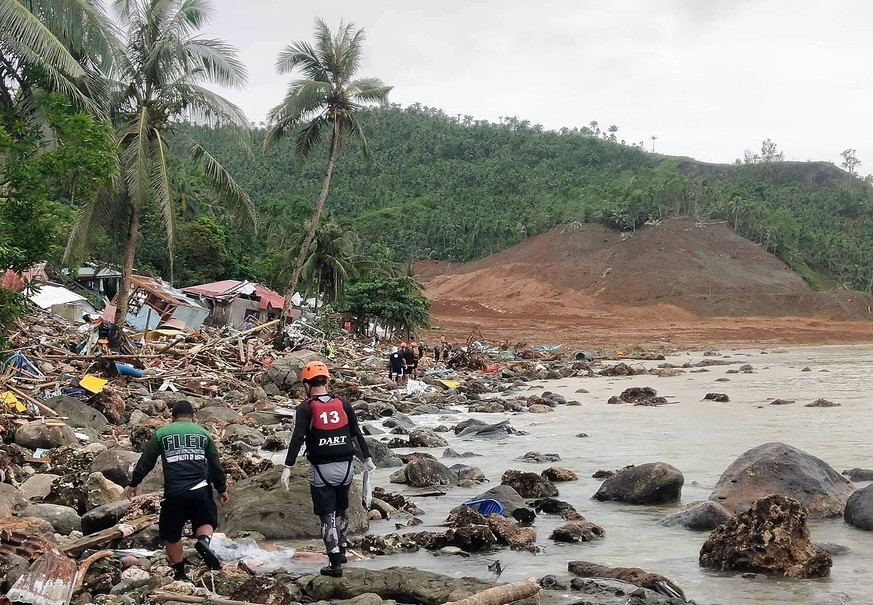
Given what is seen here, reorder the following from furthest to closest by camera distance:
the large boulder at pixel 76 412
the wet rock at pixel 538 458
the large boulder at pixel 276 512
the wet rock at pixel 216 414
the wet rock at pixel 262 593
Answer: the wet rock at pixel 216 414
the large boulder at pixel 76 412
the wet rock at pixel 538 458
the large boulder at pixel 276 512
the wet rock at pixel 262 593

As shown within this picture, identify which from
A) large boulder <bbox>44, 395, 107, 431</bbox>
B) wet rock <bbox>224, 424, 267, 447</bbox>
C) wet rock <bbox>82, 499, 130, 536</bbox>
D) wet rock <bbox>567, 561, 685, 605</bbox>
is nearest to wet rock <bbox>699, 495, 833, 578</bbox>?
wet rock <bbox>567, 561, 685, 605</bbox>

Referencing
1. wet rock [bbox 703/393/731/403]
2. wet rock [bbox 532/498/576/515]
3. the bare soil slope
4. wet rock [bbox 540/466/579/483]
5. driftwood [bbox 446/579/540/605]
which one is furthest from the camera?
the bare soil slope

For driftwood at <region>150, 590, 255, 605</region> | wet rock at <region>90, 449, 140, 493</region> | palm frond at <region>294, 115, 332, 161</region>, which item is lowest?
driftwood at <region>150, 590, 255, 605</region>

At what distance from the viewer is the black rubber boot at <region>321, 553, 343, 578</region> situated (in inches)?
223

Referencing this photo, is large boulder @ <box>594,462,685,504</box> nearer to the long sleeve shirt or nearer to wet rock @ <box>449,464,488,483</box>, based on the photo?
wet rock @ <box>449,464,488,483</box>

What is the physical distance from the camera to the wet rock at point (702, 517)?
7.60m

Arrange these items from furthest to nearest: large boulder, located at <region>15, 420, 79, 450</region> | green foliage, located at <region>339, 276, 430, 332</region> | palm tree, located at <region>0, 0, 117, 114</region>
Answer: green foliage, located at <region>339, 276, 430, 332</region>
palm tree, located at <region>0, 0, 117, 114</region>
large boulder, located at <region>15, 420, 79, 450</region>

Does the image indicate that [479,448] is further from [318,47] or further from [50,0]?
[318,47]

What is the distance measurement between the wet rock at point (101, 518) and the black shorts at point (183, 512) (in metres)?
1.38

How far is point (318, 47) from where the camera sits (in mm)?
25484

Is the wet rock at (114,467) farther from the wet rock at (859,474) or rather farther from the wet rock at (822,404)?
the wet rock at (822,404)

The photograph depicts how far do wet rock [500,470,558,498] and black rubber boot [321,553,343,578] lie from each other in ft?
11.7

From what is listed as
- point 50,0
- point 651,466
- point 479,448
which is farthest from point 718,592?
point 50,0

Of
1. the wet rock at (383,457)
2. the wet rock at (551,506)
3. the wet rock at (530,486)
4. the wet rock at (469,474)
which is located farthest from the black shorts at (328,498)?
the wet rock at (383,457)
